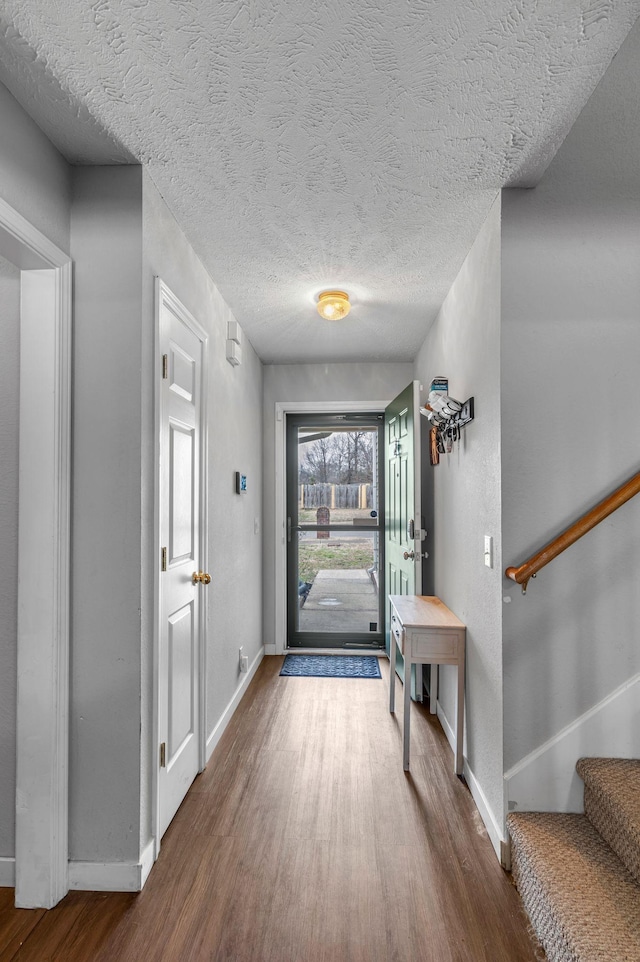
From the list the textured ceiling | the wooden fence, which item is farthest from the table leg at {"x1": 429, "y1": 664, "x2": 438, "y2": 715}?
the textured ceiling

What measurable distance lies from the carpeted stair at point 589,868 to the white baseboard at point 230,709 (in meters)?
1.47

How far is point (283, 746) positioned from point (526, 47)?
2.95m

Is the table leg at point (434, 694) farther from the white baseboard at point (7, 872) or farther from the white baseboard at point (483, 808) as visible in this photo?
the white baseboard at point (7, 872)

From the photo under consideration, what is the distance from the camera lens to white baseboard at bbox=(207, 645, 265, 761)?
2701 millimetres

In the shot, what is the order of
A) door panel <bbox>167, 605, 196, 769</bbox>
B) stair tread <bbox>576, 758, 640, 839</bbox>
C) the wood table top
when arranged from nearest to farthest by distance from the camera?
stair tread <bbox>576, 758, 640, 839</bbox>, door panel <bbox>167, 605, 196, 769</bbox>, the wood table top

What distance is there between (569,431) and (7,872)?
95.6 inches

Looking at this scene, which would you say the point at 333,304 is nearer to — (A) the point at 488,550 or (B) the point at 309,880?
(A) the point at 488,550

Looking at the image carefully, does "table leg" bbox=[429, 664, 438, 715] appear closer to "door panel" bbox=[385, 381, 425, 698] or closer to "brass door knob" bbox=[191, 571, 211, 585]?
"door panel" bbox=[385, 381, 425, 698]

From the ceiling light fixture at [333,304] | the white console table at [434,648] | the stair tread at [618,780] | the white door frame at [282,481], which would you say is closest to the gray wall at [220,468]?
the white door frame at [282,481]

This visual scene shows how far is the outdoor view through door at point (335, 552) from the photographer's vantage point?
453 centimetres

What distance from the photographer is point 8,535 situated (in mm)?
1768

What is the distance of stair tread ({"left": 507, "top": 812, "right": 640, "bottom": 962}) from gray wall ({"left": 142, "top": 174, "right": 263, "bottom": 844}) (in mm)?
1258

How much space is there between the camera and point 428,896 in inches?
68.3

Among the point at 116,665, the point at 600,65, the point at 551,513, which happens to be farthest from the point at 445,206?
the point at 116,665
